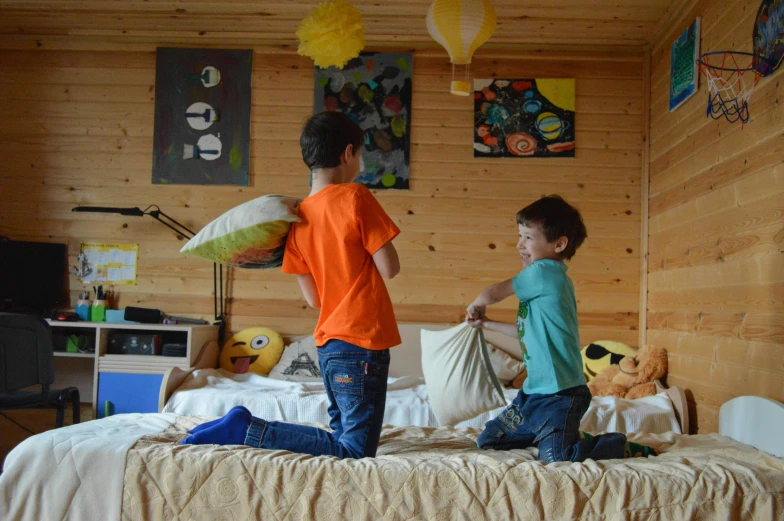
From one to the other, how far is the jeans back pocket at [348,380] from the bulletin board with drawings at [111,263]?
8.27 feet

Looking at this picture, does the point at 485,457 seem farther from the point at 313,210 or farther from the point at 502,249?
the point at 502,249

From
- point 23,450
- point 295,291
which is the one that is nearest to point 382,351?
point 23,450

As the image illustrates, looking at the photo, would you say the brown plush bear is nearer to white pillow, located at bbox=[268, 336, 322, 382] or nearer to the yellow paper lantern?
white pillow, located at bbox=[268, 336, 322, 382]

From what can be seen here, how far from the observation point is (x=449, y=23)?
2.66 m

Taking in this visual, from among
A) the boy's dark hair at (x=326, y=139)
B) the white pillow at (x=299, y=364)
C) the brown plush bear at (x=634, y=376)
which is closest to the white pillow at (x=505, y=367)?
the brown plush bear at (x=634, y=376)

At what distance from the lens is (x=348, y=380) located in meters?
1.71

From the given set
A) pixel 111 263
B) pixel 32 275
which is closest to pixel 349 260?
pixel 111 263

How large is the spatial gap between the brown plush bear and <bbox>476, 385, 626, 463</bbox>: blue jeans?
140cm

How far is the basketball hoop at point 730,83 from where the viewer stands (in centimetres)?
254

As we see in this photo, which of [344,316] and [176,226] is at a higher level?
[176,226]

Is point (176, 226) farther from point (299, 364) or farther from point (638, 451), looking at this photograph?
point (638, 451)

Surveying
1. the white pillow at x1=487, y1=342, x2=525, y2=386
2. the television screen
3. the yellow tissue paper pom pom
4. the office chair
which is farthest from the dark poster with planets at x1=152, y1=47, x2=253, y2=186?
the white pillow at x1=487, y1=342, x2=525, y2=386

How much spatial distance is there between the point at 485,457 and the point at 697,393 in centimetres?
168

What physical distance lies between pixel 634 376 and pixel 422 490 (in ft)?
6.75
